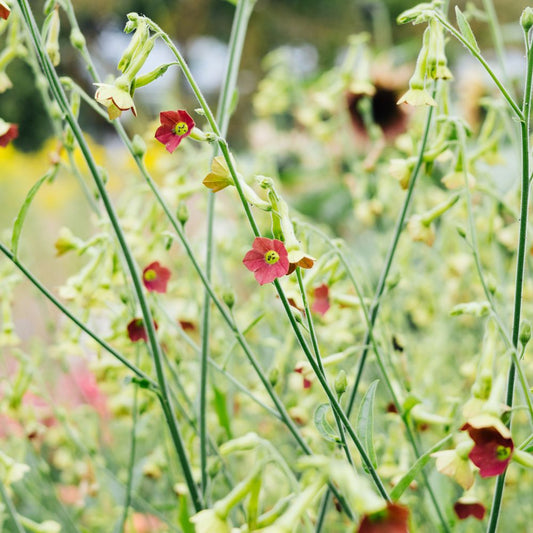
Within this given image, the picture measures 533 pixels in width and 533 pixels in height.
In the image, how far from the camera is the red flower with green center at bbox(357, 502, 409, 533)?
0.32 m

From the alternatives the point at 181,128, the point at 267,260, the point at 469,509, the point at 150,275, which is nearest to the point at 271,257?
the point at 267,260

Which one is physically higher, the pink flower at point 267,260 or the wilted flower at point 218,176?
the wilted flower at point 218,176

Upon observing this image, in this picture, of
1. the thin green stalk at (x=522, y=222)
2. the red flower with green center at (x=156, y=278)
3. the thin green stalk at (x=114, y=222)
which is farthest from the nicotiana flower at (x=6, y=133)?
the thin green stalk at (x=522, y=222)

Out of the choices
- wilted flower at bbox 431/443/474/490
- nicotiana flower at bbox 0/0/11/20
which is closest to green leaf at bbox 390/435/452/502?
wilted flower at bbox 431/443/474/490

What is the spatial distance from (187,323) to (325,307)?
334mm

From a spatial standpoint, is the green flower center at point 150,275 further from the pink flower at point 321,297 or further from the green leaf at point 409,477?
the green leaf at point 409,477

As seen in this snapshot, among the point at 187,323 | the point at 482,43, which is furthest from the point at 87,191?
the point at 482,43

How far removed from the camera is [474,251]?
0.60m

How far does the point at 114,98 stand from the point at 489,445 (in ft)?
1.09

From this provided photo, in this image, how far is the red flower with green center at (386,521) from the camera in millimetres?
323

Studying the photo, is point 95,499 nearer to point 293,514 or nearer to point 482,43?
point 293,514

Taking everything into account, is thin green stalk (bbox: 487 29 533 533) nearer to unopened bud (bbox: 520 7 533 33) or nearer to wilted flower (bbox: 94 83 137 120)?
unopened bud (bbox: 520 7 533 33)

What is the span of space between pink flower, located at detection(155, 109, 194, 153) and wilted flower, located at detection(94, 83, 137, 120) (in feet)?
0.08

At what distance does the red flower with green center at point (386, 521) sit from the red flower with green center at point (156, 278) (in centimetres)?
39
